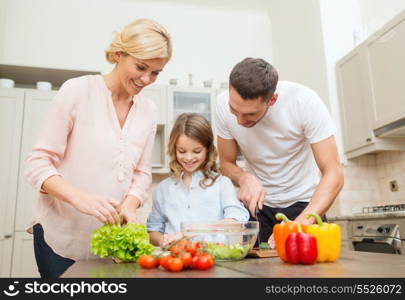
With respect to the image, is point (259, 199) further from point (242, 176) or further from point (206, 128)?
point (206, 128)

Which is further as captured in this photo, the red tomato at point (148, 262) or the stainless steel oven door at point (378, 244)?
the stainless steel oven door at point (378, 244)

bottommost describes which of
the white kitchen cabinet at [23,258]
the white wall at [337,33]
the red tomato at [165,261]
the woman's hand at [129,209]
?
the white kitchen cabinet at [23,258]

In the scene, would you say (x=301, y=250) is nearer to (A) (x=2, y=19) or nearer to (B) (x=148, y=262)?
(B) (x=148, y=262)

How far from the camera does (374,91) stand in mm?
3344

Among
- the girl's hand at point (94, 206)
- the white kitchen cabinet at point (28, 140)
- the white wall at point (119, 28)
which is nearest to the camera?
the girl's hand at point (94, 206)

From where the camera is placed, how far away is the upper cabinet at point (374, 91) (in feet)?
10.1

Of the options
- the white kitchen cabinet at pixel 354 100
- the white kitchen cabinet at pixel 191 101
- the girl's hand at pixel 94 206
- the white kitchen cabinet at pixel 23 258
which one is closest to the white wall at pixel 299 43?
the white kitchen cabinet at pixel 354 100

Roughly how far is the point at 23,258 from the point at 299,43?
3358 millimetres

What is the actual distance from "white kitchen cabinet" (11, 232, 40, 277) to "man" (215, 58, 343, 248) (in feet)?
6.93

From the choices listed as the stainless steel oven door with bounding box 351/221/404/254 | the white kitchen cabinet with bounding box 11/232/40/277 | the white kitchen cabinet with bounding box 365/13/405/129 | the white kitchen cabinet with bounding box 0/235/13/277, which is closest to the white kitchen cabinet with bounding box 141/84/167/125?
the white kitchen cabinet with bounding box 11/232/40/277

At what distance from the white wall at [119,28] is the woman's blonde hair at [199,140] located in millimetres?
2471

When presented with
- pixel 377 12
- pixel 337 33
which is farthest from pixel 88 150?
pixel 377 12

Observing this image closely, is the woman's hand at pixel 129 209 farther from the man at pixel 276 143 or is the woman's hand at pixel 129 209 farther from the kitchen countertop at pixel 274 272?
the man at pixel 276 143

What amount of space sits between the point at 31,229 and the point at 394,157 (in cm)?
316
